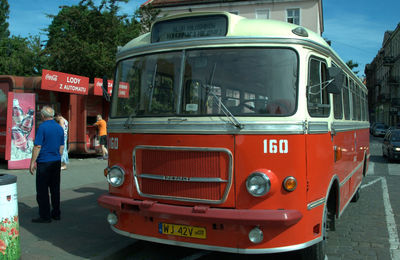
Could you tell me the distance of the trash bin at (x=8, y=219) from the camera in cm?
450

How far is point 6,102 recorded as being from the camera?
1380 centimetres

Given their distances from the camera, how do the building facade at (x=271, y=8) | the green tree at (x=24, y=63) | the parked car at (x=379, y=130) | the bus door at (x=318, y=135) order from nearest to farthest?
1. the bus door at (x=318, y=135)
2. the green tree at (x=24, y=63)
3. the building facade at (x=271, y=8)
4. the parked car at (x=379, y=130)

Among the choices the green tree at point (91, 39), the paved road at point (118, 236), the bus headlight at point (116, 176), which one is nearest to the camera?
the bus headlight at point (116, 176)

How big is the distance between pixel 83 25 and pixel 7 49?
61.8 ft

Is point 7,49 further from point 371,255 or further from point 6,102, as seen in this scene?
point 371,255

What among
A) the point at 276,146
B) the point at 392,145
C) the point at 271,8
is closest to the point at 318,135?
the point at 276,146

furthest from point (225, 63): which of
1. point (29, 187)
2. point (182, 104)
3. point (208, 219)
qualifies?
point (29, 187)

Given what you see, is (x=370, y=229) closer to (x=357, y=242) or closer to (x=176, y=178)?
(x=357, y=242)

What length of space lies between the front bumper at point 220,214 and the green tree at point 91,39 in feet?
59.4

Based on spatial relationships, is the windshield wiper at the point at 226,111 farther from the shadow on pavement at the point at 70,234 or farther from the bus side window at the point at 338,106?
the shadow on pavement at the point at 70,234

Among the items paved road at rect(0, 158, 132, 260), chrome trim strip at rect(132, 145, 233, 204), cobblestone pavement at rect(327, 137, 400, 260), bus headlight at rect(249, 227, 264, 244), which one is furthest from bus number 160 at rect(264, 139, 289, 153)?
paved road at rect(0, 158, 132, 260)

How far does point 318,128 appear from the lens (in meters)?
4.61

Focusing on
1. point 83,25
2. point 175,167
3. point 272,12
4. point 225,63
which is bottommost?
point 175,167

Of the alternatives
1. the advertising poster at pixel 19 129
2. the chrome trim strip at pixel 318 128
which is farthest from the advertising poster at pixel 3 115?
the chrome trim strip at pixel 318 128
